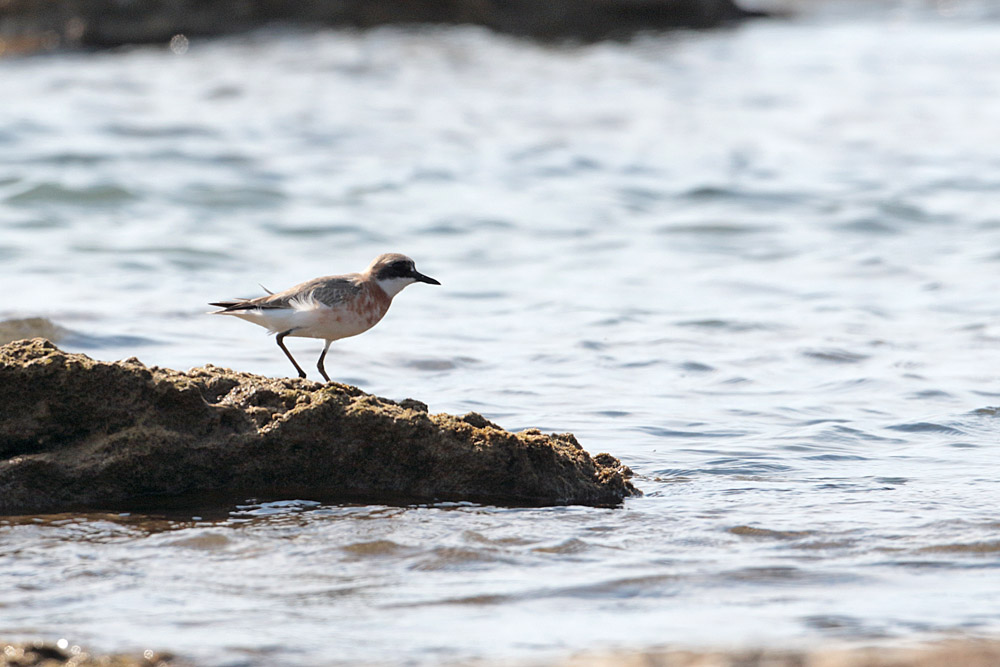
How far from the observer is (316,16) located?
24.8 metres

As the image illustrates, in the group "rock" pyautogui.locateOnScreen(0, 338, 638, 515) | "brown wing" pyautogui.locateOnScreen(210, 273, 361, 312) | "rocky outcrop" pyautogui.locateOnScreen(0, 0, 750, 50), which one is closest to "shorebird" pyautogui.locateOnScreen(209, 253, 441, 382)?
"brown wing" pyautogui.locateOnScreen(210, 273, 361, 312)

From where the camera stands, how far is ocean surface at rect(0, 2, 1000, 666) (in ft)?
14.7

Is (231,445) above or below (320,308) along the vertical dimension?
below

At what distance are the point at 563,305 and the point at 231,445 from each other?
5.45 metres

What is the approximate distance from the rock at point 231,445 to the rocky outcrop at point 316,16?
19.4 metres

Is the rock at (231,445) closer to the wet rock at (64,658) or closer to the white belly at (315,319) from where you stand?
the white belly at (315,319)

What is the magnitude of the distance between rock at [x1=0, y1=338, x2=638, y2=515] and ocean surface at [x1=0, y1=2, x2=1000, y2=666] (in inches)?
8.2

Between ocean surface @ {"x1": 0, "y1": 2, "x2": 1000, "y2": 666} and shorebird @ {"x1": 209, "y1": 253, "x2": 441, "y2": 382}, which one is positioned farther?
shorebird @ {"x1": 209, "y1": 253, "x2": 441, "y2": 382}

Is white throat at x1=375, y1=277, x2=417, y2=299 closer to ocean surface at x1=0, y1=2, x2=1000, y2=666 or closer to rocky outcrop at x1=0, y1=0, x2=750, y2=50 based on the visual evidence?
ocean surface at x1=0, y1=2, x2=1000, y2=666

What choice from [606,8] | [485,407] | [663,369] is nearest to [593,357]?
[663,369]

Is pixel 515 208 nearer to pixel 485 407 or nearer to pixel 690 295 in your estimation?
pixel 690 295

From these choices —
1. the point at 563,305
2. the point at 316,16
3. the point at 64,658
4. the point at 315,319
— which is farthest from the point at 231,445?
the point at 316,16

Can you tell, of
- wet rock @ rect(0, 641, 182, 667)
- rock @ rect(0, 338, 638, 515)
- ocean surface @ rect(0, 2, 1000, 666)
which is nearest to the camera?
wet rock @ rect(0, 641, 182, 667)

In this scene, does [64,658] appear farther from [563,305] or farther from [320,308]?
[563,305]
